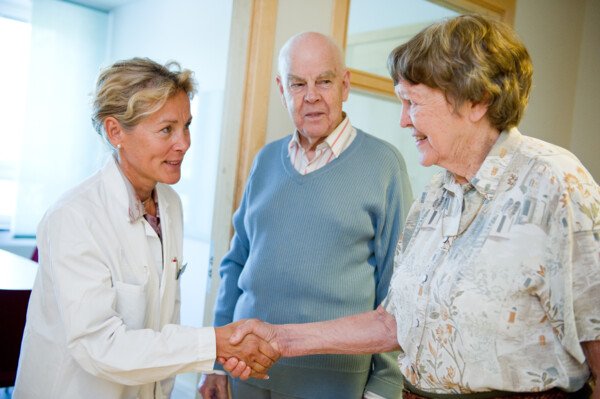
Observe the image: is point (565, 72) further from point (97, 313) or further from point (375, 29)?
point (97, 313)

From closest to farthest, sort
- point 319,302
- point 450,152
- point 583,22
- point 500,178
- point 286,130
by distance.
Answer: point 500,178 → point 450,152 → point 319,302 → point 286,130 → point 583,22

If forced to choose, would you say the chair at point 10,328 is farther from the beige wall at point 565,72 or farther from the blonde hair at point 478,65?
the beige wall at point 565,72

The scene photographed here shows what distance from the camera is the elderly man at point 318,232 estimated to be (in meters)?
1.93

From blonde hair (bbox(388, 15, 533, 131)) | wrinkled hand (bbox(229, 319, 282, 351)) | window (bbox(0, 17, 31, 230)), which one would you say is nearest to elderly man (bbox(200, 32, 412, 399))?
wrinkled hand (bbox(229, 319, 282, 351))

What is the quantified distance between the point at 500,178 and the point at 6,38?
5597mm

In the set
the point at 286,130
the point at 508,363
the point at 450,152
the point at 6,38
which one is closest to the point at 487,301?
the point at 508,363

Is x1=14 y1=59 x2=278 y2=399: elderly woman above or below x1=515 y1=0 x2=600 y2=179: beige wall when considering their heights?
below

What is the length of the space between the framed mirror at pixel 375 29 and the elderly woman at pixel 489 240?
51.3 inches

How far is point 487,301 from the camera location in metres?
→ 1.19

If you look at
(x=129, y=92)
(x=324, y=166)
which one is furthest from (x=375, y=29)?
(x=129, y=92)

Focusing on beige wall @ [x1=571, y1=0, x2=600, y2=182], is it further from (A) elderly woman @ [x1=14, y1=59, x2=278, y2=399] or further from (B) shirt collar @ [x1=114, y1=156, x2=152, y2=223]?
(B) shirt collar @ [x1=114, y1=156, x2=152, y2=223]

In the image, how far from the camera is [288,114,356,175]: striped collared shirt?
2088 mm

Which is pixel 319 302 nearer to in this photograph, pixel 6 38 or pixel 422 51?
pixel 422 51

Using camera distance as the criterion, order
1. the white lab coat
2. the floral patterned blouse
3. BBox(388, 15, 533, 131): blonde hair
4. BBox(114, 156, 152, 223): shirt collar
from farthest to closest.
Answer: BBox(114, 156, 152, 223): shirt collar, the white lab coat, BBox(388, 15, 533, 131): blonde hair, the floral patterned blouse
